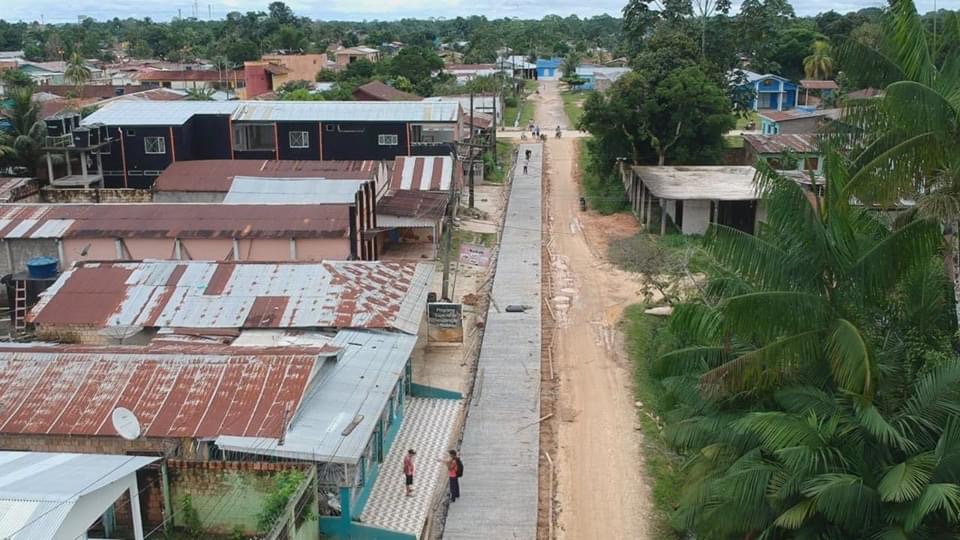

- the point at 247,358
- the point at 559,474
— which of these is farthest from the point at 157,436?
the point at 559,474

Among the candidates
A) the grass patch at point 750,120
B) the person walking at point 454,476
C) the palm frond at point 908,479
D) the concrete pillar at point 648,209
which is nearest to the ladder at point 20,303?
the person walking at point 454,476

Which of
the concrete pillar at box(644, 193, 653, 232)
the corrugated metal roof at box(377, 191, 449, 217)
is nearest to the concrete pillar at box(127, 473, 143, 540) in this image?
the corrugated metal roof at box(377, 191, 449, 217)

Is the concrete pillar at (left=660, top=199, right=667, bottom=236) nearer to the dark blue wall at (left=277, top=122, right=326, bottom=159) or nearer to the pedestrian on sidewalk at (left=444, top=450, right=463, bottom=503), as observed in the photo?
the dark blue wall at (left=277, top=122, right=326, bottom=159)

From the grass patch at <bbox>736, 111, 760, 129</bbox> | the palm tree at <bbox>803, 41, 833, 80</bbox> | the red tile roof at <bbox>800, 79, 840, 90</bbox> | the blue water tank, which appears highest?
the palm tree at <bbox>803, 41, 833, 80</bbox>

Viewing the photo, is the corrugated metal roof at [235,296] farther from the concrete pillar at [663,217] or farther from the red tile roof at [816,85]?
the red tile roof at [816,85]

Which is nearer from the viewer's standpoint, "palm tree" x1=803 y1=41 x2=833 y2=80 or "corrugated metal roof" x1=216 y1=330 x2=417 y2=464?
"corrugated metal roof" x1=216 y1=330 x2=417 y2=464

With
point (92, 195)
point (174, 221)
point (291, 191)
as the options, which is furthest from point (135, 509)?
point (92, 195)

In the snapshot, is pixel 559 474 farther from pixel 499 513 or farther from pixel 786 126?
pixel 786 126
